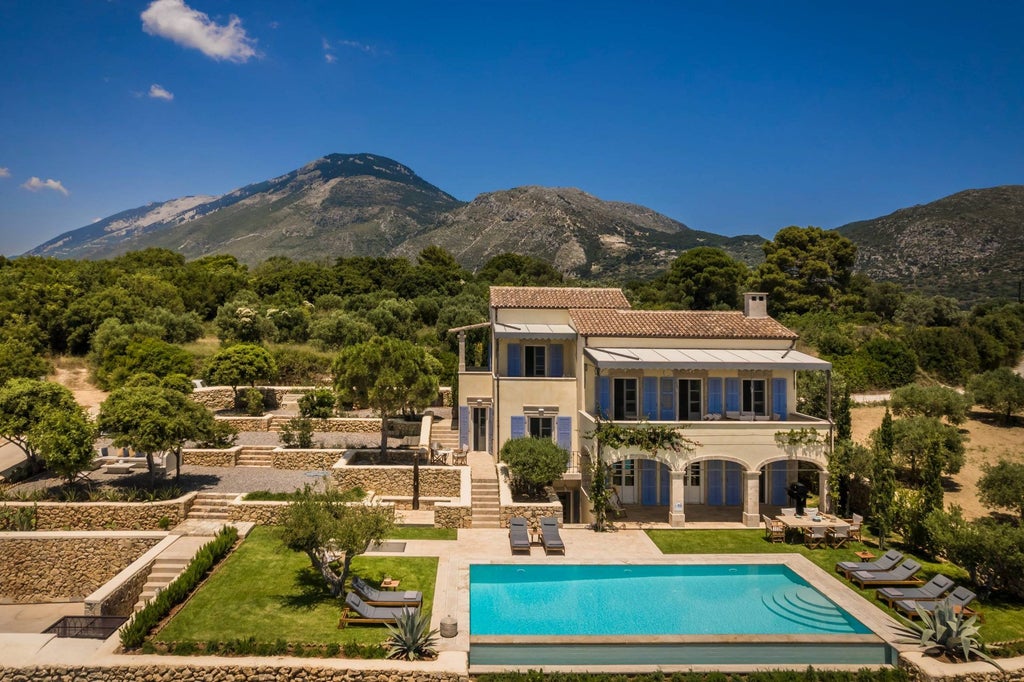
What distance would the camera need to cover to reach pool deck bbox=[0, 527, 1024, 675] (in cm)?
1304

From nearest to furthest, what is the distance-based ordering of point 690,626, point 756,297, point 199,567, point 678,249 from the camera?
point 690,626, point 199,567, point 756,297, point 678,249

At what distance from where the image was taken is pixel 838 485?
22.5 meters

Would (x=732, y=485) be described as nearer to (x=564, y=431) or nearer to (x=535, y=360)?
(x=564, y=431)

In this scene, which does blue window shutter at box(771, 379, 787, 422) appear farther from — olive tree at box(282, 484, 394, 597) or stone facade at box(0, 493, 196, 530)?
stone facade at box(0, 493, 196, 530)

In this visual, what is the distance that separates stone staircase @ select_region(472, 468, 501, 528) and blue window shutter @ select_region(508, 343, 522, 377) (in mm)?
4603

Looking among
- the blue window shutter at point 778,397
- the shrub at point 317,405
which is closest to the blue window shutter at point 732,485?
the blue window shutter at point 778,397

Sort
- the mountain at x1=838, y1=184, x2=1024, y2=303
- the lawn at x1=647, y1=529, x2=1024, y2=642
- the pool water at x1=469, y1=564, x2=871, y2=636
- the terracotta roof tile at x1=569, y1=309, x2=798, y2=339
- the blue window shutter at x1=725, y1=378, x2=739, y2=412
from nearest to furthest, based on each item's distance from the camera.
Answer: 1. the pool water at x1=469, y1=564, x2=871, y2=636
2. the lawn at x1=647, y1=529, x2=1024, y2=642
3. the blue window shutter at x1=725, y1=378, x2=739, y2=412
4. the terracotta roof tile at x1=569, y1=309, x2=798, y2=339
5. the mountain at x1=838, y1=184, x2=1024, y2=303

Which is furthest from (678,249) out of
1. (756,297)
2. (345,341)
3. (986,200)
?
(756,297)

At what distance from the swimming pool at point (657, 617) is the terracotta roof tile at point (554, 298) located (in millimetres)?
12928

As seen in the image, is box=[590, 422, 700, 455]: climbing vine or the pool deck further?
box=[590, 422, 700, 455]: climbing vine

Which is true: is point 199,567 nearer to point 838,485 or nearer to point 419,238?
point 838,485

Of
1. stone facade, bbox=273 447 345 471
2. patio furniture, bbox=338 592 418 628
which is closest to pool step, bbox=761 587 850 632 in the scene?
patio furniture, bbox=338 592 418 628

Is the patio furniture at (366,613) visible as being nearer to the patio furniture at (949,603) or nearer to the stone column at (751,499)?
the patio furniture at (949,603)

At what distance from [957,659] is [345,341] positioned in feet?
129
